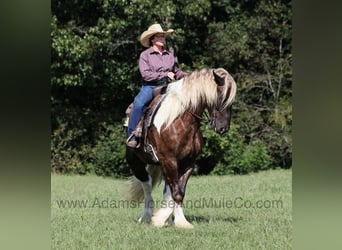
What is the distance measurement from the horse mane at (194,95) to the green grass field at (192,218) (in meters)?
1.45

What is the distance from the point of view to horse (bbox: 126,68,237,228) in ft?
21.7

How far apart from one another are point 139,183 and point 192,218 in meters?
0.99

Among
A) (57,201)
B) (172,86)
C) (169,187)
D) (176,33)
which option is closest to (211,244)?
(169,187)

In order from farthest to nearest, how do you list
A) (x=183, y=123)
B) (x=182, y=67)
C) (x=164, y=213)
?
(x=182, y=67), (x=164, y=213), (x=183, y=123)

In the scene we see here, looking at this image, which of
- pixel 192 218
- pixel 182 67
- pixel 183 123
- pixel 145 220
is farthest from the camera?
pixel 182 67

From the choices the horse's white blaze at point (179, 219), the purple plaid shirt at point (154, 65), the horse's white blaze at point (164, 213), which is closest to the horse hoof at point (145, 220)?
the horse's white blaze at point (164, 213)

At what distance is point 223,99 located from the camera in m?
6.55

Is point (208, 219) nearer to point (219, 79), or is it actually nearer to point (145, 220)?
point (145, 220)

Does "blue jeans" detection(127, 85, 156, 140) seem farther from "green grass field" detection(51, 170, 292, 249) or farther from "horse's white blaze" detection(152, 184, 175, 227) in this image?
"green grass field" detection(51, 170, 292, 249)

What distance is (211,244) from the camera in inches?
231

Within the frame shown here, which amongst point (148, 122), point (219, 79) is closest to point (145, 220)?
point (148, 122)

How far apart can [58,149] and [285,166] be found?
7101mm
